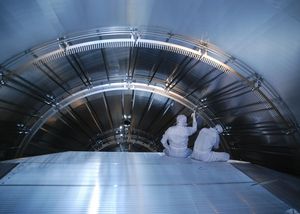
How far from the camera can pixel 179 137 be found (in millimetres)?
4547

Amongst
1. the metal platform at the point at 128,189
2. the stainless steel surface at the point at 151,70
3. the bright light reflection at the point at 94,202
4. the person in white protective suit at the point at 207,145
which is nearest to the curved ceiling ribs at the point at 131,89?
the stainless steel surface at the point at 151,70

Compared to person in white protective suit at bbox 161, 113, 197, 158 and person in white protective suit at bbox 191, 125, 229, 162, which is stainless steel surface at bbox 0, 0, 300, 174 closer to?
person in white protective suit at bbox 191, 125, 229, 162

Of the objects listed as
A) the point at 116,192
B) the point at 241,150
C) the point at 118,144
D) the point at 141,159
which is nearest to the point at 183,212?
the point at 116,192

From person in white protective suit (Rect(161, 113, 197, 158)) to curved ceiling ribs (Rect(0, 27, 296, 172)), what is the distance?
→ 1162mm

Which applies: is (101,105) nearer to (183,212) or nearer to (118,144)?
(118,144)

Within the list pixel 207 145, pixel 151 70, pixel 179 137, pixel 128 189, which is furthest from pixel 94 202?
pixel 151 70

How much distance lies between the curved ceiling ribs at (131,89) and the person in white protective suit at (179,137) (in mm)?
1162

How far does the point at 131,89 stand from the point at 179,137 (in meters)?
1.91

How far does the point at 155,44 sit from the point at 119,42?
0.66m

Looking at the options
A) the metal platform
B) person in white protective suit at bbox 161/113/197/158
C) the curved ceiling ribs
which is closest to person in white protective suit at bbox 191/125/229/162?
person in white protective suit at bbox 161/113/197/158

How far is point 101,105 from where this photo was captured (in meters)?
6.11

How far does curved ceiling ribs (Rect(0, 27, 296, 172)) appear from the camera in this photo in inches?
157

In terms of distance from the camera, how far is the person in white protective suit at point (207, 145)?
4.38 metres

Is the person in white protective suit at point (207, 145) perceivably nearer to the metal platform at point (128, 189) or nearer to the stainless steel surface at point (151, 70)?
the metal platform at point (128, 189)
